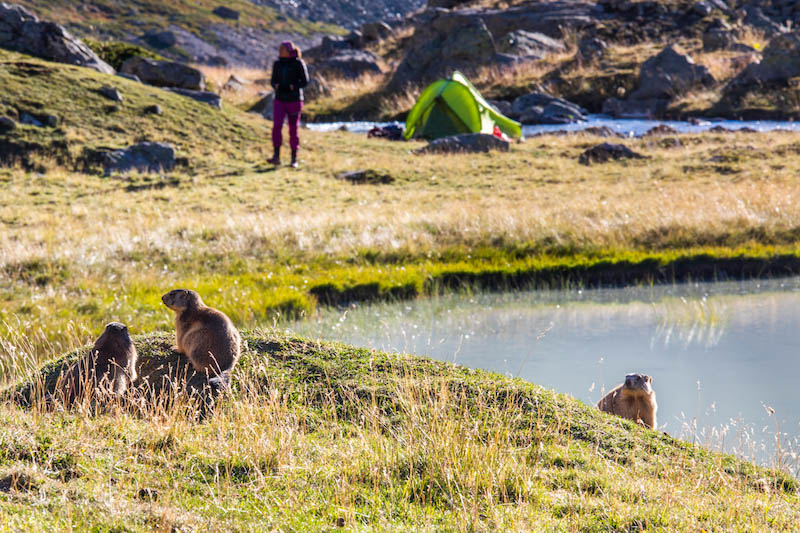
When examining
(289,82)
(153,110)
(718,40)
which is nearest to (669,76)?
(718,40)

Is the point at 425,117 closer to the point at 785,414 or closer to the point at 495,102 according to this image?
the point at 495,102

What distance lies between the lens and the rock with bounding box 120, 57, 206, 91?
123 feet

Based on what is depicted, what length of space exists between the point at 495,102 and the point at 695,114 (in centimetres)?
1002

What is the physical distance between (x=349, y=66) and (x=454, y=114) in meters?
23.8

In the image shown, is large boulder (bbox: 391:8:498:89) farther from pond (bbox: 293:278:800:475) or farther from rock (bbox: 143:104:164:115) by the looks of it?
pond (bbox: 293:278:800:475)

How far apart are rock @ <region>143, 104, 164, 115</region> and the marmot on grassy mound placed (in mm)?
23954

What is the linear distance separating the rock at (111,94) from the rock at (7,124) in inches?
189

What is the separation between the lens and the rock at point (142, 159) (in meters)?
25.0

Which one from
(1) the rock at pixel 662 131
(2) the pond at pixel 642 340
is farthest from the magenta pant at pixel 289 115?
(1) the rock at pixel 662 131

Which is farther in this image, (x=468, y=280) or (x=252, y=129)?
(x=252, y=129)

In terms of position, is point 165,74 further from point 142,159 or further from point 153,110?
point 142,159

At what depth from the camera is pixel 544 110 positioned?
130 ft

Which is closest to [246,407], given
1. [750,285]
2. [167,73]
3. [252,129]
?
[750,285]

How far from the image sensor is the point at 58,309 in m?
12.6
